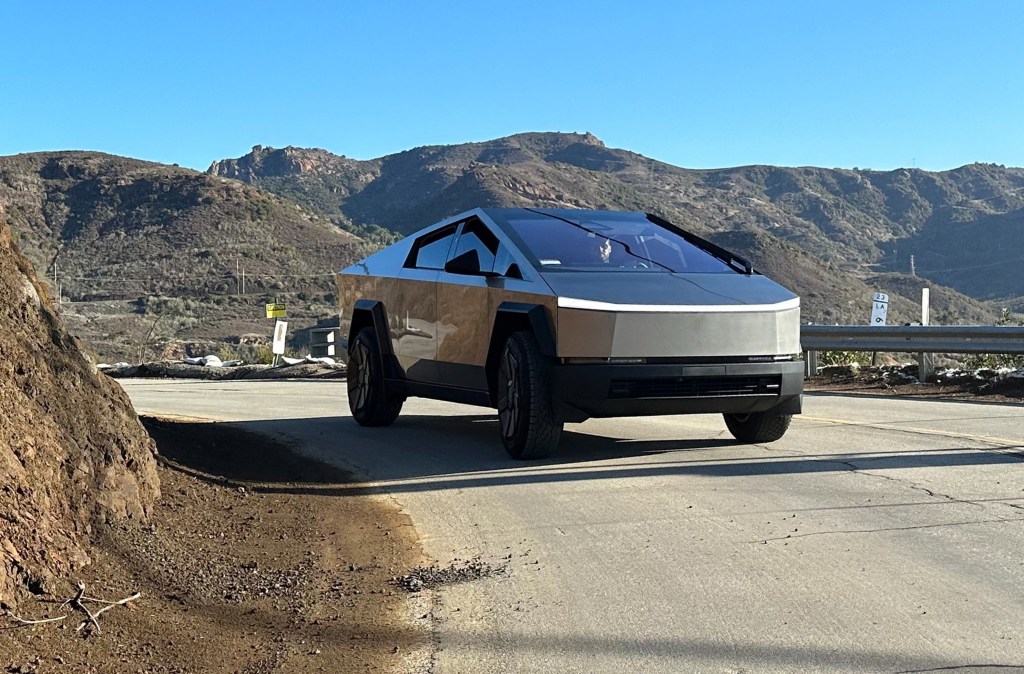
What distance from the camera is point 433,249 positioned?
10.6 metres

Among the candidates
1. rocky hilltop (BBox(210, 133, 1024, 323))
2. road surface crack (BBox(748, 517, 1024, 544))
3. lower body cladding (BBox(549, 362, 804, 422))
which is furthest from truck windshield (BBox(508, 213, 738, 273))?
rocky hilltop (BBox(210, 133, 1024, 323))

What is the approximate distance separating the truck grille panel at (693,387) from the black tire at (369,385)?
131 inches

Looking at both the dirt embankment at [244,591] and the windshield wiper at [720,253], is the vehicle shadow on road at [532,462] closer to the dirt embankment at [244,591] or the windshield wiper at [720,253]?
the dirt embankment at [244,591]

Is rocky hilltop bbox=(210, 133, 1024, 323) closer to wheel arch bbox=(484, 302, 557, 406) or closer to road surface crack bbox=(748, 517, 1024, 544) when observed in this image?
A: wheel arch bbox=(484, 302, 557, 406)

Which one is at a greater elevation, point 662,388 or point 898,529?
point 662,388

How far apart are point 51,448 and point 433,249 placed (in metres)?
5.43

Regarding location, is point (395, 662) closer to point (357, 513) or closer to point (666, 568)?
point (666, 568)

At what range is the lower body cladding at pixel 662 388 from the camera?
330 inches

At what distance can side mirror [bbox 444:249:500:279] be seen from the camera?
9.68 metres

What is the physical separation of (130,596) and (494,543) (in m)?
2.13

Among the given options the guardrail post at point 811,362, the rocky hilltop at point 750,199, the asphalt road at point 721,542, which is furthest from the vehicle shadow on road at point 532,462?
the rocky hilltop at point 750,199

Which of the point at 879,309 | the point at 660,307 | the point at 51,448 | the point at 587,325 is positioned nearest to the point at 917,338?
the point at 879,309

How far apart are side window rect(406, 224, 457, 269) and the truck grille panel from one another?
2.53 m

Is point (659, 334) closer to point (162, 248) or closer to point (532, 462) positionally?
point (532, 462)
